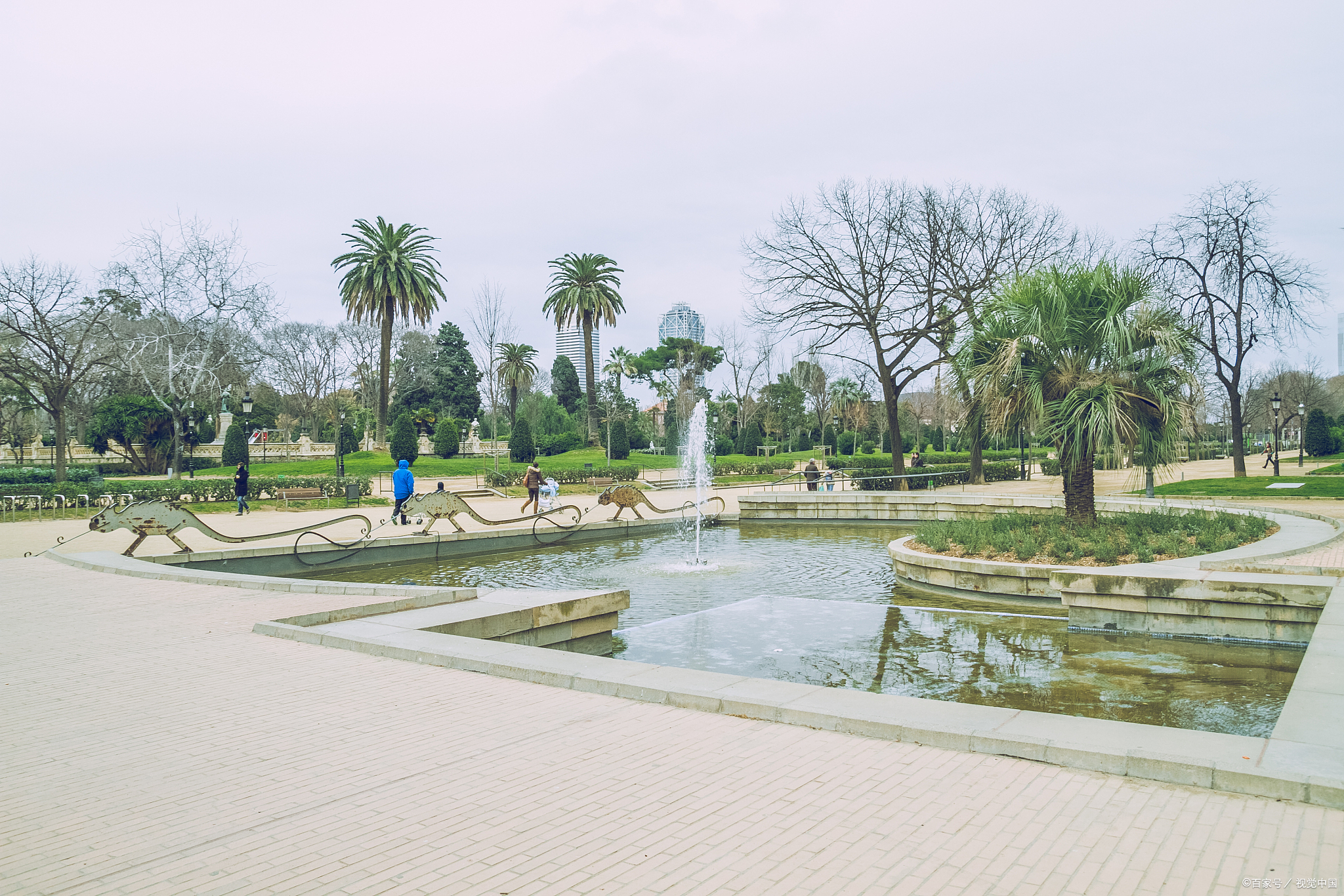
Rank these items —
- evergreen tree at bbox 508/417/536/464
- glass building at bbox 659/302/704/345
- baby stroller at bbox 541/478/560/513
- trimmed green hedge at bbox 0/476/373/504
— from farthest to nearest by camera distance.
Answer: glass building at bbox 659/302/704/345
evergreen tree at bbox 508/417/536/464
trimmed green hedge at bbox 0/476/373/504
baby stroller at bbox 541/478/560/513

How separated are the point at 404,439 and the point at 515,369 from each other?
84.2ft

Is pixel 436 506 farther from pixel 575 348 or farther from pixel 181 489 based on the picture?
pixel 575 348

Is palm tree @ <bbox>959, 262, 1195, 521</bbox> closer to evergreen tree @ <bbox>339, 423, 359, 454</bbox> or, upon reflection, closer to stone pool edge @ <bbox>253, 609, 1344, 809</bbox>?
stone pool edge @ <bbox>253, 609, 1344, 809</bbox>

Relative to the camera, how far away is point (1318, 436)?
156ft

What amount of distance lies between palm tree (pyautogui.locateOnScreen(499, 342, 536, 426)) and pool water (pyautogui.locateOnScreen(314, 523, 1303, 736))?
53202 millimetres

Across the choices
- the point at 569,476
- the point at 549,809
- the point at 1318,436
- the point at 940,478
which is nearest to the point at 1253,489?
the point at 940,478

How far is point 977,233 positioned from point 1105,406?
2010 centimetres

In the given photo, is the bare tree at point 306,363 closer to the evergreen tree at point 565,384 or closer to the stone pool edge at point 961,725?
the evergreen tree at point 565,384

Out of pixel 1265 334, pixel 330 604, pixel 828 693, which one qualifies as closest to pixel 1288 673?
pixel 828 693

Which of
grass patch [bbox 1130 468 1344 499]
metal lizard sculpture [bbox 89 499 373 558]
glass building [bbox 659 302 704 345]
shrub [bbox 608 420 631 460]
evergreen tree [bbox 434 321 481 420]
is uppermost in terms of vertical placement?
glass building [bbox 659 302 704 345]

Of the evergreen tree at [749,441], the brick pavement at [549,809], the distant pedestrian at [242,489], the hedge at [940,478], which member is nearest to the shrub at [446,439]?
the evergreen tree at [749,441]

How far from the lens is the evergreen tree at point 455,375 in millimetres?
70500

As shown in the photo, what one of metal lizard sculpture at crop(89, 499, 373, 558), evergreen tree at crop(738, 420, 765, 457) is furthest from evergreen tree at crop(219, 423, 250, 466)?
metal lizard sculpture at crop(89, 499, 373, 558)

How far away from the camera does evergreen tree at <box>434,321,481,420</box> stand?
231 ft
